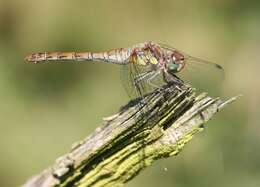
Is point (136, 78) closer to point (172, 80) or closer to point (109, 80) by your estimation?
point (172, 80)

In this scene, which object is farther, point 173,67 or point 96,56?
point 96,56

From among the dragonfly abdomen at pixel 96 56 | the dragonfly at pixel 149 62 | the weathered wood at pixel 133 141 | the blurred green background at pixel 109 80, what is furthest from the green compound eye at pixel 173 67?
the blurred green background at pixel 109 80

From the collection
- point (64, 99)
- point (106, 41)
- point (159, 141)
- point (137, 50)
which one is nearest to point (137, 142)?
point (159, 141)

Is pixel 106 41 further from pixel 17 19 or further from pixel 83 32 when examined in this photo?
pixel 17 19

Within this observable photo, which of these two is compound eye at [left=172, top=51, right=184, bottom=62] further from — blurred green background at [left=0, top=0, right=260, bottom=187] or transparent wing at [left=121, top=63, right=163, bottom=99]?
blurred green background at [left=0, top=0, right=260, bottom=187]

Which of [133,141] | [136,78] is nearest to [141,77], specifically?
[136,78]

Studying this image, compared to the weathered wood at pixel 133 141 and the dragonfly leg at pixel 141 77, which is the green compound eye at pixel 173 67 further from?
the weathered wood at pixel 133 141
